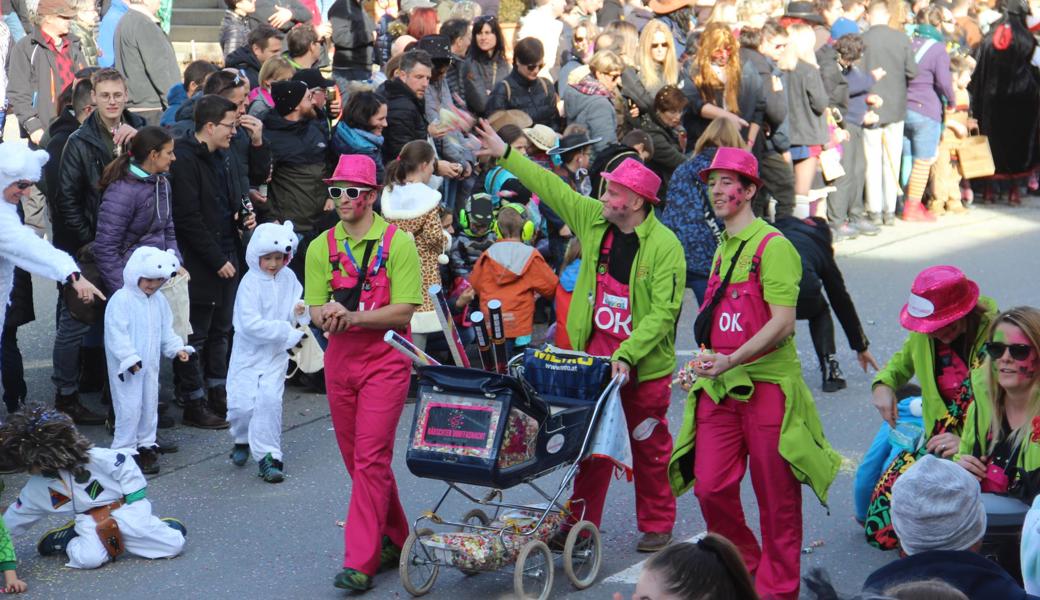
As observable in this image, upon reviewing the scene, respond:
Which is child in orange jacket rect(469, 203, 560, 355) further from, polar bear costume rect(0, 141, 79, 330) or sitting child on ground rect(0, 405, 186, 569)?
sitting child on ground rect(0, 405, 186, 569)

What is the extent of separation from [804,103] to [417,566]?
920 centimetres

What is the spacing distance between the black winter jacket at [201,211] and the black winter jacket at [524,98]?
3.84 meters

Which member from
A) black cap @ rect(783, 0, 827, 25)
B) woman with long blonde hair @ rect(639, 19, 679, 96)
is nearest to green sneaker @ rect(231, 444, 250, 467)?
woman with long blonde hair @ rect(639, 19, 679, 96)

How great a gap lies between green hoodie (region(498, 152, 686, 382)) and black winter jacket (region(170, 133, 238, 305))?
2.81 m

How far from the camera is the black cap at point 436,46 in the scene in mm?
12086

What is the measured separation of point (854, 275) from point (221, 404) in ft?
22.6

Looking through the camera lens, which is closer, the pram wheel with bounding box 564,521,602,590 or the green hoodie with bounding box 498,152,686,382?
the pram wheel with bounding box 564,521,602,590

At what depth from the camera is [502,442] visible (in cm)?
618

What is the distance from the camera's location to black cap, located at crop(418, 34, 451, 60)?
1209cm

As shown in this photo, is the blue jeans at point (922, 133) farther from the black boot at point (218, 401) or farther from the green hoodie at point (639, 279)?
the green hoodie at point (639, 279)

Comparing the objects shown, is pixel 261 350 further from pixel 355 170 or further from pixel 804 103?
pixel 804 103

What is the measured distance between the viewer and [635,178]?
22.7 feet

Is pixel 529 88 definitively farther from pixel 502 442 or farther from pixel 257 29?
pixel 502 442

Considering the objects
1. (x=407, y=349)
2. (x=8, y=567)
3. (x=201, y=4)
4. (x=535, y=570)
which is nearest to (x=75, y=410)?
(x=8, y=567)
